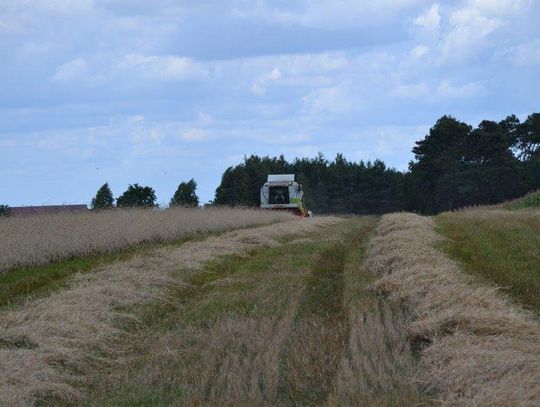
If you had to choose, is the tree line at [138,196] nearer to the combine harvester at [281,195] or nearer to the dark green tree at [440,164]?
the combine harvester at [281,195]

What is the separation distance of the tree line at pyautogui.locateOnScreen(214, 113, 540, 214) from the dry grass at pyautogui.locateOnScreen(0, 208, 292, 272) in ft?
122

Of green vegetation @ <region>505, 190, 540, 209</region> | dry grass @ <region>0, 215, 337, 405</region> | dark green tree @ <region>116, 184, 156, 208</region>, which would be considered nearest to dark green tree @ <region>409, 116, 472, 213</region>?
green vegetation @ <region>505, 190, 540, 209</region>

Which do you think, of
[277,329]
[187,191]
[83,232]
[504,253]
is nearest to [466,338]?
[277,329]

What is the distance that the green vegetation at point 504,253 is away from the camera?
1173cm

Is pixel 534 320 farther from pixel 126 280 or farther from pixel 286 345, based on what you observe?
pixel 126 280

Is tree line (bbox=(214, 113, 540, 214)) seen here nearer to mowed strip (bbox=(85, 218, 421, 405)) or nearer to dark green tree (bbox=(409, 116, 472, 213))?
dark green tree (bbox=(409, 116, 472, 213))

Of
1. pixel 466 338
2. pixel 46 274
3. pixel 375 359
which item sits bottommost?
pixel 375 359

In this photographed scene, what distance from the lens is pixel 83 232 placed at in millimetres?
19594

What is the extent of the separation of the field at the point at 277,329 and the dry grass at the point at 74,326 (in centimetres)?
3

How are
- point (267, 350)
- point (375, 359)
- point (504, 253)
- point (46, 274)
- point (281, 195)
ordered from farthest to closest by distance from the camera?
point (281, 195) < point (504, 253) < point (46, 274) < point (267, 350) < point (375, 359)

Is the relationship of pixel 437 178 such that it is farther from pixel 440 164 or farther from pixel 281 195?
pixel 281 195

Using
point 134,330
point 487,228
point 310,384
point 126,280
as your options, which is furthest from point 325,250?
point 310,384

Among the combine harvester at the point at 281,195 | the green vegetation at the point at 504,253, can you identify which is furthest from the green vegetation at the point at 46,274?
the combine harvester at the point at 281,195

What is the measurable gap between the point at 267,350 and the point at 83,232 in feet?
40.8
